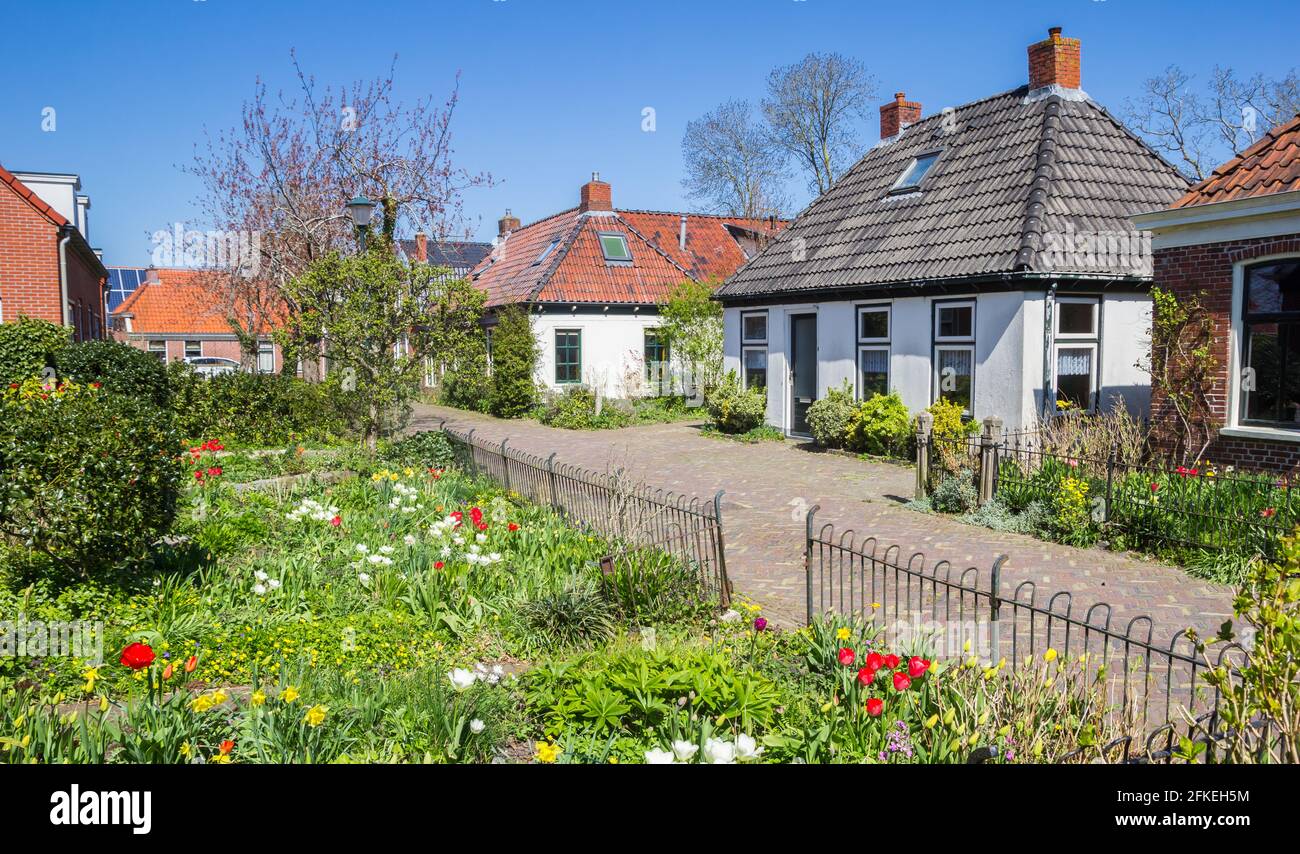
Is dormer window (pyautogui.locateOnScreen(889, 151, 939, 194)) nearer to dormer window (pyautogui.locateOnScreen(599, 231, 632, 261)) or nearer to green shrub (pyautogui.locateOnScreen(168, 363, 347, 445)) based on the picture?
green shrub (pyautogui.locateOnScreen(168, 363, 347, 445))

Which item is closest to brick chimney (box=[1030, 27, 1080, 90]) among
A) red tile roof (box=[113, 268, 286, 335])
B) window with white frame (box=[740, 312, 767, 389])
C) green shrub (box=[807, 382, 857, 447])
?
green shrub (box=[807, 382, 857, 447])

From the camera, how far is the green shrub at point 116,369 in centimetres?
1539

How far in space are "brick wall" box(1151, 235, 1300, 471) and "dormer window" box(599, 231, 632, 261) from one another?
19.1m

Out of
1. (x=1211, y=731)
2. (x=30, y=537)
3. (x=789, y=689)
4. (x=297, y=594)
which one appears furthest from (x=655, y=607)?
(x=30, y=537)

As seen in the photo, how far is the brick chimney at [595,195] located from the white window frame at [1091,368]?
18632mm

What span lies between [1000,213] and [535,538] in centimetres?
1067

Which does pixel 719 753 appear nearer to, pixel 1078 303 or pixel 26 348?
pixel 1078 303

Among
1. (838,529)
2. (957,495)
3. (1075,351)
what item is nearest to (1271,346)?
(1075,351)

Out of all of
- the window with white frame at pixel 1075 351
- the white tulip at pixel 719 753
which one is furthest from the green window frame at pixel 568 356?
the white tulip at pixel 719 753

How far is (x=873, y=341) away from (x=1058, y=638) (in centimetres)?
1078

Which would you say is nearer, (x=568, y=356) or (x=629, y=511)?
(x=629, y=511)

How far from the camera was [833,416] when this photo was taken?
16.9m

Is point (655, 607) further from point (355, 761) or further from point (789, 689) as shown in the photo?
point (355, 761)

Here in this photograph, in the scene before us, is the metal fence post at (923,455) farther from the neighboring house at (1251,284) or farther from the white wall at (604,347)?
the white wall at (604,347)
